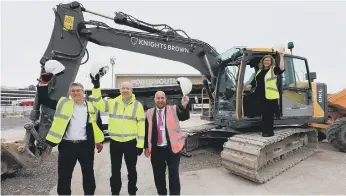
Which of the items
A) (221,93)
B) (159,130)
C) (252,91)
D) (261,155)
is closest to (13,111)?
(221,93)

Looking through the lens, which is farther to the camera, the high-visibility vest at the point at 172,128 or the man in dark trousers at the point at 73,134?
the high-visibility vest at the point at 172,128

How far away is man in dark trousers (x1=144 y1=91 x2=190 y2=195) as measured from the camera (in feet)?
12.6

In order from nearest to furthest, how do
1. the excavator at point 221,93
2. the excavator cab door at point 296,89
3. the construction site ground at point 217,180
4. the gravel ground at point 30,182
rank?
1. the gravel ground at point 30,182
2. the construction site ground at point 217,180
3. the excavator at point 221,93
4. the excavator cab door at point 296,89

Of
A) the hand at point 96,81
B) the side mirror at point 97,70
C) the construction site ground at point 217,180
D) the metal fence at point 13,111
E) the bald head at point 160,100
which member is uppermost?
the side mirror at point 97,70

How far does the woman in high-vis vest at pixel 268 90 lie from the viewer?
5.48 metres

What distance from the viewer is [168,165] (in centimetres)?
389

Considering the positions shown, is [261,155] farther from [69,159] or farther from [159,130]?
[69,159]

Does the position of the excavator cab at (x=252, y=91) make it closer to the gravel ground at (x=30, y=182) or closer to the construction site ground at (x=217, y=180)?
the construction site ground at (x=217, y=180)

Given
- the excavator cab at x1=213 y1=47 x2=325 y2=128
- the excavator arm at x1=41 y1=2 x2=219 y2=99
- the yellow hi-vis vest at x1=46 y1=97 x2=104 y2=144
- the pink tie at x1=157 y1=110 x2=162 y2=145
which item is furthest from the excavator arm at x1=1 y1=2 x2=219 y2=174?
the pink tie at x1=157 y1=110 x2=162 y2=145

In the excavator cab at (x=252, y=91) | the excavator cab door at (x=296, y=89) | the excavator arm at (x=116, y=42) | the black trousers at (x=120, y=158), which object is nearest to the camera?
the black trousers at (x=120, y=158)

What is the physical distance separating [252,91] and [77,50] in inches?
143

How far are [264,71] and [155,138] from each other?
2.82 meters

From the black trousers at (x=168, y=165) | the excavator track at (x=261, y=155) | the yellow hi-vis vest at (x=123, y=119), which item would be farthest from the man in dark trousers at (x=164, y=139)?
the excavator track at (x=261, y=155)

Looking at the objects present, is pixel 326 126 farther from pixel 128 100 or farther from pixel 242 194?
pixel 128 100
